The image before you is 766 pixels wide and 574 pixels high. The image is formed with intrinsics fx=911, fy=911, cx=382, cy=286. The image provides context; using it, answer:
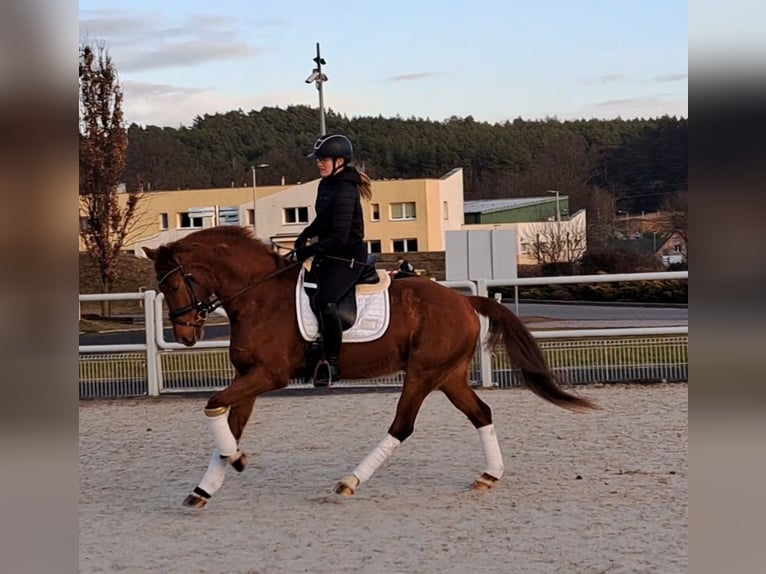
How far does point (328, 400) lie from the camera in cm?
1105

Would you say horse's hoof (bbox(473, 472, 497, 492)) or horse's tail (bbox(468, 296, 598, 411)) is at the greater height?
horse's tail (bbox(468, 296, 598, 411))

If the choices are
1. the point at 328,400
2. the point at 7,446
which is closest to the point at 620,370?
the point at 328,400

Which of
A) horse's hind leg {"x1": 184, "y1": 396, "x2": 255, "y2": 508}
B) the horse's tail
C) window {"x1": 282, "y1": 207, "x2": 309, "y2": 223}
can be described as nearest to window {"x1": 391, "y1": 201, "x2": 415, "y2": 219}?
window {"x1": 282, "y1": 207, "x2": 309, "y2": 223}

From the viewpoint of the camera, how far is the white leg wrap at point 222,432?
5789mm

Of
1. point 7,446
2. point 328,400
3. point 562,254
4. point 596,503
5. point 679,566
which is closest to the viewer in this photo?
point 7,446

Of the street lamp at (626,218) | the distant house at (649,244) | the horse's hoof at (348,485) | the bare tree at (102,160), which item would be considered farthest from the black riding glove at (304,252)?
the street lamp at (626,218)

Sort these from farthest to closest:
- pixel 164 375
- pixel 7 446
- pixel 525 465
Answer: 1. pixel 164 375
2. pixel 525 465
3. pixel 7 446

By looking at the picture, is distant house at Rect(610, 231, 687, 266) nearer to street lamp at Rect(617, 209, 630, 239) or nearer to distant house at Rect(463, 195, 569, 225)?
street lamp at Rect(617, 209, 630, 239)

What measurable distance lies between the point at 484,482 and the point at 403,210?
46.7 m

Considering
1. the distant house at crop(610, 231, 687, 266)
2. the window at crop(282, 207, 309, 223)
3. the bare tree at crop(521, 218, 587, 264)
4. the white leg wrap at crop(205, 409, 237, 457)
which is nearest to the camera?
the white leg wrap at crop(205, 409, 237, 457)

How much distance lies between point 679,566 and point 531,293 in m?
28.8

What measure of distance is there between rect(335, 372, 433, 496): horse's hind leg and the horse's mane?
1.25m

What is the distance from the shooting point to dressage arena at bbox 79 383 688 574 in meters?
4.83

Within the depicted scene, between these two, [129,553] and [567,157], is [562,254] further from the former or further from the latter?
[129,553]
